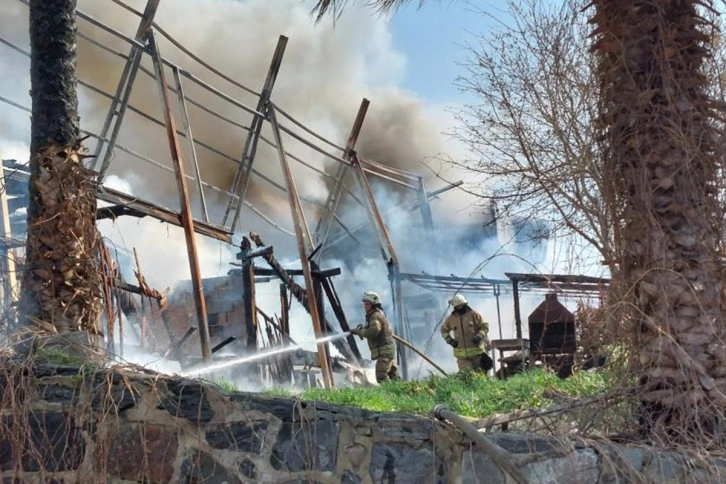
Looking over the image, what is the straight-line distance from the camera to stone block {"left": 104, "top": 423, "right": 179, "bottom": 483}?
13.0ft

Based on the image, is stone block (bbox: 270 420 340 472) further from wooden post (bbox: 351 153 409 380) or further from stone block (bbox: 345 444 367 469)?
wooden post (bbox: 351 153 409 380)

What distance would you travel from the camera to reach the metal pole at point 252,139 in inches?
552

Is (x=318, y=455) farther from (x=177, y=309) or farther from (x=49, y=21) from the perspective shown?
(x=177, y=309)

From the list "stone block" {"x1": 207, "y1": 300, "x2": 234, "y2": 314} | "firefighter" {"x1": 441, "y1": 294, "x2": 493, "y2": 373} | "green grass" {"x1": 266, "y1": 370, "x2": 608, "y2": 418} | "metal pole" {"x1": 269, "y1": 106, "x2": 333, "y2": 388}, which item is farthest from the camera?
"stone block" {"x1": 207, "y1": 300, "x2": 234, "y2": 314}

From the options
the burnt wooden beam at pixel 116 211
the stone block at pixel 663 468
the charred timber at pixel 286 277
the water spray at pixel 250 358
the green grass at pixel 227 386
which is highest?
the burnt wooden beam at pixel 116 211

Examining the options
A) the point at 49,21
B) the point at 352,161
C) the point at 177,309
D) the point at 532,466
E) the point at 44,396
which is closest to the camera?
the point at 532,466

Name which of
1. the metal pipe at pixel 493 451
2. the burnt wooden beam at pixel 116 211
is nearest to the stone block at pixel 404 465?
the metal pipe at pixel 493 451

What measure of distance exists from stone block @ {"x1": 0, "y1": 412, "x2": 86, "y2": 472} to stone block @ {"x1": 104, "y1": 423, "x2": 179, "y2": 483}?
0.15 m

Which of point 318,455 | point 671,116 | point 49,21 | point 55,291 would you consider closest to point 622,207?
point 671,116

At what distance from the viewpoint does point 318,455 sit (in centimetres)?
387

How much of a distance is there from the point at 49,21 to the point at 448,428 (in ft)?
13.2

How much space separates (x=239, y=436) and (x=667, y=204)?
98.8 inches

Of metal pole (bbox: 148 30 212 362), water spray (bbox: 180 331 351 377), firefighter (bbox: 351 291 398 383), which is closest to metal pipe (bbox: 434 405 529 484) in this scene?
water spray (bbox: 180 331 351 377)

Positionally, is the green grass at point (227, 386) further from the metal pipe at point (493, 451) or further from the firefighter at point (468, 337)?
the firefighter at point (468, 337)
